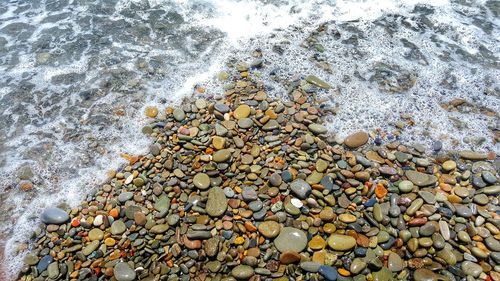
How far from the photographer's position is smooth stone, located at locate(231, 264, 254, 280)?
429 centimetres

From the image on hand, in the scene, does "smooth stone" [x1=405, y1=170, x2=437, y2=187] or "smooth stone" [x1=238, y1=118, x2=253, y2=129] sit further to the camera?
"smooth stone" [x1=238, y1=118, x2=253, y2=129]

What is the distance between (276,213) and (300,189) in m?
0.45

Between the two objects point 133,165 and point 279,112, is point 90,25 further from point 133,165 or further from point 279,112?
point 279,112

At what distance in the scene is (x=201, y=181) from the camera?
17.0 ft

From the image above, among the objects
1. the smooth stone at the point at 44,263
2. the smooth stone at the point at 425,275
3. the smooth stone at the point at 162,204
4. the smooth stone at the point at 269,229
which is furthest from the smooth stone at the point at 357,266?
the smooth stone at the point at 44,263

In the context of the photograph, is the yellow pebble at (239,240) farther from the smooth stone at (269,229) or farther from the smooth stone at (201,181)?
the smooth stone at (201,181)

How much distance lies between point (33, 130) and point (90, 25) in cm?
321

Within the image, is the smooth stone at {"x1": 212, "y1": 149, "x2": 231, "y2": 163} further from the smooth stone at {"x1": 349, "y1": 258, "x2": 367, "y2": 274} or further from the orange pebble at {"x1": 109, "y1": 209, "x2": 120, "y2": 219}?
the smooth stone at {"x1": 349, "y1": 258, "x2": 367, "y2": 274}

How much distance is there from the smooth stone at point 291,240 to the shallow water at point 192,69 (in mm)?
2045

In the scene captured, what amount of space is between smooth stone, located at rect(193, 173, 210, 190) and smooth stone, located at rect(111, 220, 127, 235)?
1043mm

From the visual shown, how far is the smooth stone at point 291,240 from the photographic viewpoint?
449cm

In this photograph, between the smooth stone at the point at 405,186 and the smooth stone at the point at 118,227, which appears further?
the smooth stone at the point at 405,186

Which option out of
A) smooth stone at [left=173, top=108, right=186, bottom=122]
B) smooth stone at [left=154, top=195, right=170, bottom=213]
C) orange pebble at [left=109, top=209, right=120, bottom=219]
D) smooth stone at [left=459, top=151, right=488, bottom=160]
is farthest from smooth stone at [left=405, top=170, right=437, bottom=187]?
orange pebble at [left=109, top=209, right=120, bottom=219]

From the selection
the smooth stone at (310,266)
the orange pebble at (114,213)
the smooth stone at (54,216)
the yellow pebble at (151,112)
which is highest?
the yellow pebble at (151,112)
